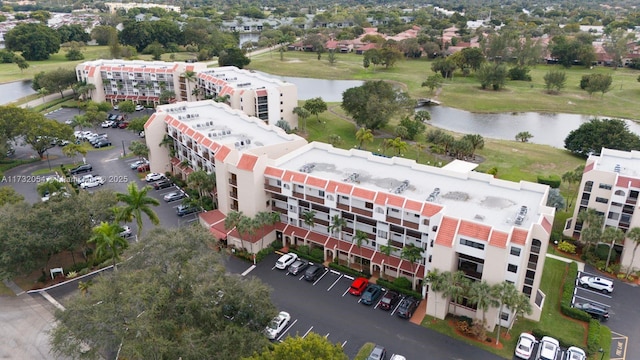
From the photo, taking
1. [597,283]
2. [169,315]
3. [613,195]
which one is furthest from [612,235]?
[169,315]

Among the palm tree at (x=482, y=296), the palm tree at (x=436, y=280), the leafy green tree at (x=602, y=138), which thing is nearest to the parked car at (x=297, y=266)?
the palm tree at (x=436, y=280)

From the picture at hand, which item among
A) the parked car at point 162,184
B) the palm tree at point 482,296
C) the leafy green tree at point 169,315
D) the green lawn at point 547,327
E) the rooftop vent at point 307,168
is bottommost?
the green lawn at point 547,327

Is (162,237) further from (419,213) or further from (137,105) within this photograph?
(137,105)

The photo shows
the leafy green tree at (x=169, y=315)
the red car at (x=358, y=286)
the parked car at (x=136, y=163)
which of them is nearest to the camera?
the leafy green tree at (x=169, y=315)

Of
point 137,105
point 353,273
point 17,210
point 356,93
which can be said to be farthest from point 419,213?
point 137,105

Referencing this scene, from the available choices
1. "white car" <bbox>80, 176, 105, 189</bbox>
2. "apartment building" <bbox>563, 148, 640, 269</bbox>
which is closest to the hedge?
"apartment building" <bbox>563, 148, 640, 269</bbox>

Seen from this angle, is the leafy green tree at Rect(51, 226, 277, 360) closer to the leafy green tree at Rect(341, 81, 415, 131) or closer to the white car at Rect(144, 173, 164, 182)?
the white car at Rect(144, 173, 164, 182)

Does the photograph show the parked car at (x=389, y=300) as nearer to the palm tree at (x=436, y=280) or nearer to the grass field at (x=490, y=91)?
the palm tree at (x=436, y=280)

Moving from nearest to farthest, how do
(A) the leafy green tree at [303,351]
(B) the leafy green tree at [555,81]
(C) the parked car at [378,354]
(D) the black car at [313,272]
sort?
(A) the leafy green tree at [303,351] < (C) the parked car at [378,354] < (D) the black car at [313,272] < (B) the leafy green tree at [555,81]

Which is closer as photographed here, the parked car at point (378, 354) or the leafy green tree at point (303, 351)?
the leafy green tree at point (303, 351)
